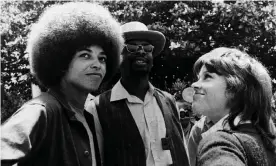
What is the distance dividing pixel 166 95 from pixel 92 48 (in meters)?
1.56

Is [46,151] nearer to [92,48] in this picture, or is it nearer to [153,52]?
[92,48]

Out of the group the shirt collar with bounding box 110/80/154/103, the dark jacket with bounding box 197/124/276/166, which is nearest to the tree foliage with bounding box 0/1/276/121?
the shirt collar with bounding box 110/80/154/103

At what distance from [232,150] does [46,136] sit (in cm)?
85

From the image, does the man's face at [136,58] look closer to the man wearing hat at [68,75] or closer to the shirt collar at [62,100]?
the man wearing hat at [68,75]

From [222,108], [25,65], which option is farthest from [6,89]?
[222,108]

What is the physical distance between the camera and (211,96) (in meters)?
1.78

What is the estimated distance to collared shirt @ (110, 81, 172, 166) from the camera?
3189 millimetres

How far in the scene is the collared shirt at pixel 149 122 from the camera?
10.5 feet

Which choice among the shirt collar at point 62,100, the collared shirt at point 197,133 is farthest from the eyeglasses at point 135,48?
the shirt collar at point 62,100

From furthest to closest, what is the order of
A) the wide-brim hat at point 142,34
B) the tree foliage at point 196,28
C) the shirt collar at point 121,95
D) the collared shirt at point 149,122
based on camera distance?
the tree foliage at point 196,28, the wide-brim hat at point 142,34, the shirt collar at point 121,95, the collared shirt at point 149,122

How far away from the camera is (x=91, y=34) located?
2258 mm

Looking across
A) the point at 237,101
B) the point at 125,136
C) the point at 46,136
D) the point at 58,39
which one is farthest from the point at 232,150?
the point at 125,136

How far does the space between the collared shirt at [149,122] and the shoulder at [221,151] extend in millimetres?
1706

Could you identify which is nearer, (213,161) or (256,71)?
(213,161)
